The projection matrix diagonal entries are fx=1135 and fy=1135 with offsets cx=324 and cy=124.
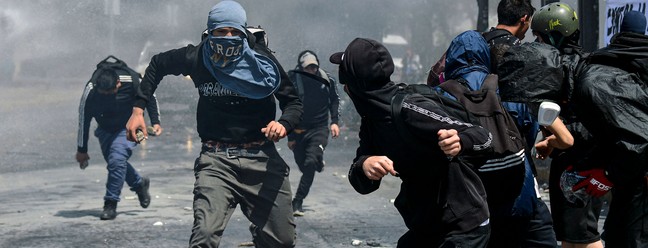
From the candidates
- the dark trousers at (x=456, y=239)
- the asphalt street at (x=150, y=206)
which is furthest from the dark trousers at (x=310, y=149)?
the dark trousers at (x=456, y=239)

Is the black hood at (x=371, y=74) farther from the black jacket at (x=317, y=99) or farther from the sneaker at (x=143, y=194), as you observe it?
the black jacket at (x=317, y=99)

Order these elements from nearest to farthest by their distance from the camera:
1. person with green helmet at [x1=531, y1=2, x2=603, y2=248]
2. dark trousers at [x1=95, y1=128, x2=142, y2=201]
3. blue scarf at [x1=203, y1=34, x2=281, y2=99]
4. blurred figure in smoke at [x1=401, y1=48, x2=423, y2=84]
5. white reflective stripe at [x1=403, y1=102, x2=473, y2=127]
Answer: white reflective stripe at [x1=403, y1=102, x2=473, y2=127] < person with green helmet at [x1=531, y1=2, x2=603, y2=248] < blue scarf at [x1=203, y1=34, x2=281, y2=99] < dark trousers at [x1=95, y1=128, x2=142, y2=201] < blurred figure in smoke at [x1=401, y1=48, x2=423, y2=84]

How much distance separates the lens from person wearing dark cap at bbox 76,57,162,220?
10.2 m

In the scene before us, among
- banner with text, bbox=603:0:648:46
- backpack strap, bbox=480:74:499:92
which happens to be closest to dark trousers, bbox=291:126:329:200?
banner with text, bbox=603:0:648:46

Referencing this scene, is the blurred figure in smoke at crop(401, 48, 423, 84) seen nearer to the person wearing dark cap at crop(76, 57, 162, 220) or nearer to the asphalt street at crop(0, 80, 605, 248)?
the asphalt street at crop(0, 80, 605, 248)

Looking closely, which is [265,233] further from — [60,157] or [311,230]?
[60,157]

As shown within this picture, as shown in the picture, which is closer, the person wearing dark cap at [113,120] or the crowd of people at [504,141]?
the crowd of people at [504,141]

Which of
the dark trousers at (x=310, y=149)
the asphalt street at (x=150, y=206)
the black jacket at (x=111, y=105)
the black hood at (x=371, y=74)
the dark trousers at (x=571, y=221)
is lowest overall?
the asphalt street at (x=150, y=206)

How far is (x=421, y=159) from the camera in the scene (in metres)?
4.48

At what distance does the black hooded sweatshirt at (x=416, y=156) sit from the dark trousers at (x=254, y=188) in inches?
77.5

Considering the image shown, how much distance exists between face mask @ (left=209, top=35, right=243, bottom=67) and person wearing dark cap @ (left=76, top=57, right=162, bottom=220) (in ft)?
11.8

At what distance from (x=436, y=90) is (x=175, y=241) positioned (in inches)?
172

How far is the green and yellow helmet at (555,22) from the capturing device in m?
5.66

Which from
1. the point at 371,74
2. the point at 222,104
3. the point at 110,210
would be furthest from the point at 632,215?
the point at 110,210
